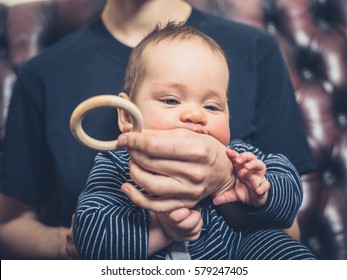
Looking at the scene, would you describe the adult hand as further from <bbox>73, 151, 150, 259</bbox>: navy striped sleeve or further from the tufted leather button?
the tufted leather button

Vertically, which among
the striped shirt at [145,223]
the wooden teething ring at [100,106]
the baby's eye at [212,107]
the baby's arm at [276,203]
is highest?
the wooden teething ring at [100,106]

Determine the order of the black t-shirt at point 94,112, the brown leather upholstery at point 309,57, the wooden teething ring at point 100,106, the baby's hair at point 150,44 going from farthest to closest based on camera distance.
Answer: the brown leather upholstery at point 309,57
the black t-shirt at point 94,112
the baby's hair at point 150,44
the wooden teething ring at point 100,106

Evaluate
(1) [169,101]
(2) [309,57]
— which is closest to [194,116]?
(1) [169,101]

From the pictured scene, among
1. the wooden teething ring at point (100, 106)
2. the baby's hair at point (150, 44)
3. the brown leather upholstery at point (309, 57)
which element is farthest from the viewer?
the brown leather upholstery at point (309, 57)

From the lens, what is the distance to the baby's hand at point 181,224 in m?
0.36

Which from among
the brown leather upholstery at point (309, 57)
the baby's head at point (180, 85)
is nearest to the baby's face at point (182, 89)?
the baby's head at point (180, 85)

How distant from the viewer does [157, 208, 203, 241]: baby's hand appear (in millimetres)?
355

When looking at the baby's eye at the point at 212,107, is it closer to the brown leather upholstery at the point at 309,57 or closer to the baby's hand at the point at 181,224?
the baby's hand at the point at 181,224

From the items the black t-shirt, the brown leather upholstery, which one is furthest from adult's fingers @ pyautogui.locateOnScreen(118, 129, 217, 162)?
the brown leather upholstery

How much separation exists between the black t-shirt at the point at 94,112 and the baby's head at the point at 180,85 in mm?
102

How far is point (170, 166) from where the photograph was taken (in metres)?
0.34

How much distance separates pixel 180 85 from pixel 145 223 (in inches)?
5.2

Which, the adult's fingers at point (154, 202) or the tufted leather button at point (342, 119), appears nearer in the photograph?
the adult's fingers at point (154, 202)

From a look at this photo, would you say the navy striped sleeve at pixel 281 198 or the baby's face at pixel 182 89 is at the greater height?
the baby's face at pixel 182 89
